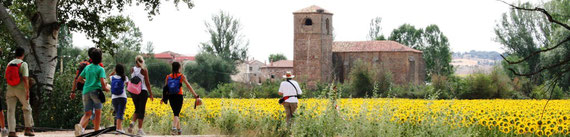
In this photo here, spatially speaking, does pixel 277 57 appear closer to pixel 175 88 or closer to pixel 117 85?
pixel 175 88

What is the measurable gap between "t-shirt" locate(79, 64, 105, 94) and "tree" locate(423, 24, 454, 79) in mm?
77970

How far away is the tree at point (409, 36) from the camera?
9731 cm

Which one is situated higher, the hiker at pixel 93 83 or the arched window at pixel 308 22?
the arched window at pixel 308 22

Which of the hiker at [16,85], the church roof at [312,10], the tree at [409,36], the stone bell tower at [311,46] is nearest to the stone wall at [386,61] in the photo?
the stone bell tower at [311,46]

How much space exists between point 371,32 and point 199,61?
90.3 feet

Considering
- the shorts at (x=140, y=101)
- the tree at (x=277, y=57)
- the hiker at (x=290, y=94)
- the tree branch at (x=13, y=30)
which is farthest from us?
the tree at (x=277, y=57)

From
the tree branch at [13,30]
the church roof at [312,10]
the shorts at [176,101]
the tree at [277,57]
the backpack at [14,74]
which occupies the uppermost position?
the church roof at [312,10]

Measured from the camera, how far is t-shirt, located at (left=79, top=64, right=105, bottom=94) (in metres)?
10.2

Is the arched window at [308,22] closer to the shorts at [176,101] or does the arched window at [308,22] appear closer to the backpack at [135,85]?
the shorts at [176,101]

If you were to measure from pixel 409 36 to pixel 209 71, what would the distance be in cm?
3467

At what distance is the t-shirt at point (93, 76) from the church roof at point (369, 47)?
68.4 meters

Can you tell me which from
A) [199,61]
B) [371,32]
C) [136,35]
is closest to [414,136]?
[199,61]

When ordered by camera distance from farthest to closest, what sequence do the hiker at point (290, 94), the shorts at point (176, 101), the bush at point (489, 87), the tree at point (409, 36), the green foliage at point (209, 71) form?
the tree at point (409, 36) → the green foliage at point (209, 71) → the bush at point (489, 87) → the hiker at point (290, 94) → the shorts at point (176, 101)

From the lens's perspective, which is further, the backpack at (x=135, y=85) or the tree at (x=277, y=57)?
the tree at (x=277, y=57)
